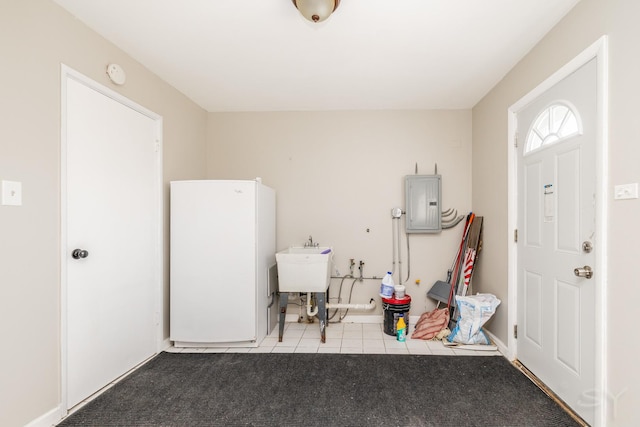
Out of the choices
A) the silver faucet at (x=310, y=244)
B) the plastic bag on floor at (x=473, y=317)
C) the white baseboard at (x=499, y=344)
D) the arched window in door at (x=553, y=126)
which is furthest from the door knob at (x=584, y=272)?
the silver faucet at (x=310, y=244)

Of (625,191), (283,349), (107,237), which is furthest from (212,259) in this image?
(625,191)

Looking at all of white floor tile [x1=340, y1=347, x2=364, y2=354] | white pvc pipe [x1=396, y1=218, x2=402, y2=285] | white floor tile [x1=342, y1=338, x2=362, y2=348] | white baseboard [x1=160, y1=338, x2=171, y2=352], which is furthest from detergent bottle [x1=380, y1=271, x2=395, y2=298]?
white baseboard [x1=160, y1=338, x2=171, y2=352]

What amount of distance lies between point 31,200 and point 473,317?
3338mm

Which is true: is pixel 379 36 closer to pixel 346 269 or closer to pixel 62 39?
pixel 62 39

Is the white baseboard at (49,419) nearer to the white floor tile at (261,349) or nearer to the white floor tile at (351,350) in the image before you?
the white floor tile at (261,349)

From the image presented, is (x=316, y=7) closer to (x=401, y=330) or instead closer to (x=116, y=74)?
(x=116, y=74)

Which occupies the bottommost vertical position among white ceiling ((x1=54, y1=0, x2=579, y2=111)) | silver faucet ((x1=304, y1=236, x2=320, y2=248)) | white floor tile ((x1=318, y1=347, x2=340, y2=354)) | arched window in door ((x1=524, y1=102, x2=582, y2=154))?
white floor tile ((x1=318, y1=347, x2=340, y2=354))

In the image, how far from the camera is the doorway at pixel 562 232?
1545 mm

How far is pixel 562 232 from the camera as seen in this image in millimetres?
1837

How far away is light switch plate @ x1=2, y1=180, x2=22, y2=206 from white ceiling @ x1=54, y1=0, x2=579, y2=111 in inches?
45.2

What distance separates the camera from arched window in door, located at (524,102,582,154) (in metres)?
1.75

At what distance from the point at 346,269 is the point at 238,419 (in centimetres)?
191

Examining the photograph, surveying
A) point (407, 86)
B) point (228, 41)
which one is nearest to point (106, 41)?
point (228, 41)

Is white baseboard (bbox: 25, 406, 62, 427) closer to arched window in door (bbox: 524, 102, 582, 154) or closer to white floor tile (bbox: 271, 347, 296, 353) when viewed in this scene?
white floor tile (bbox: 271, 347, 296, 353)
